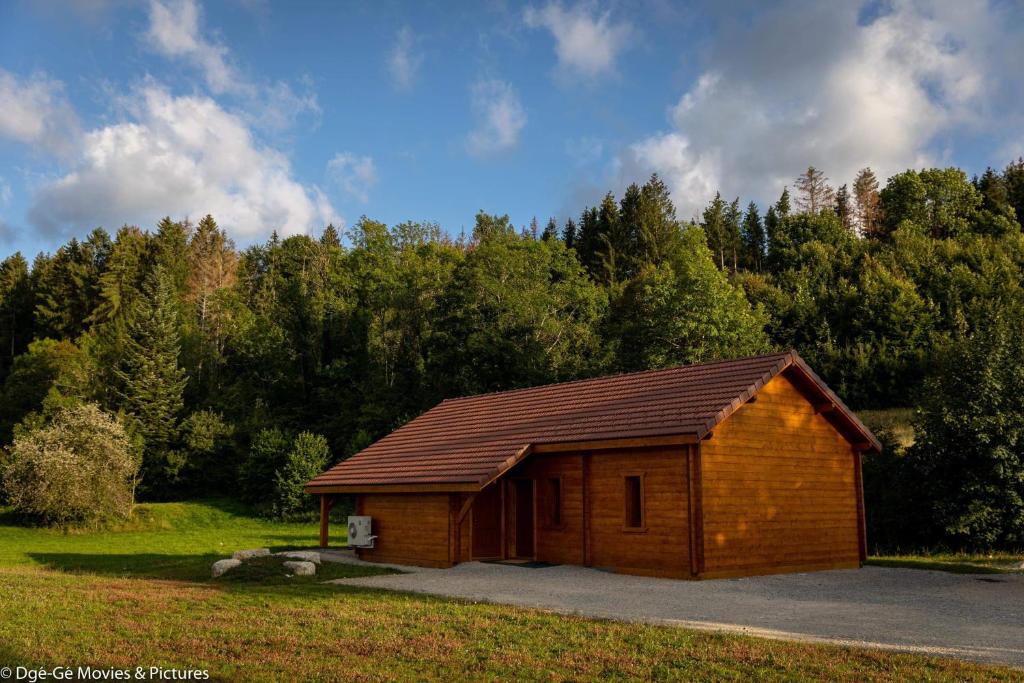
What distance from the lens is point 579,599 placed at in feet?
47.0

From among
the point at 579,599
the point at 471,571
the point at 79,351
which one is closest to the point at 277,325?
the point at 79,351

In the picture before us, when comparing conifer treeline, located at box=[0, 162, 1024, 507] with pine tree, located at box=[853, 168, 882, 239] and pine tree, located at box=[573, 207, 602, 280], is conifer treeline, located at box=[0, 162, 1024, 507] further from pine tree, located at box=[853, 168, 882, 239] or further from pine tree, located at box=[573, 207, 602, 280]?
pine tree, located at box=[853, 168, 882, 239]

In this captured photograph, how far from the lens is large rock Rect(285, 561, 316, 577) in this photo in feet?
59.0

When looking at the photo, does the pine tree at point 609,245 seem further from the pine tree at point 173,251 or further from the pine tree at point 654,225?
the pine tree at point 173,251

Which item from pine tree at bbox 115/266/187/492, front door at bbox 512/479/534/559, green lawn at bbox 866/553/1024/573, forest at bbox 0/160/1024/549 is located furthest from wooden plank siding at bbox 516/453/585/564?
pine tree at bbox 115/266/187/492

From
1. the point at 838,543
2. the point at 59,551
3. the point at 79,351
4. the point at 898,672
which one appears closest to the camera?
the point at 898,672

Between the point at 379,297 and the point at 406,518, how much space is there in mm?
30013

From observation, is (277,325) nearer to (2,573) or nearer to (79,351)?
(79,351)

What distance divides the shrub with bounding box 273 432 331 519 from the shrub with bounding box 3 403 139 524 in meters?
6.49

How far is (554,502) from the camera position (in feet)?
69.0

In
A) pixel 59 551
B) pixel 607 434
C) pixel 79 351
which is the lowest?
pixel 59 551

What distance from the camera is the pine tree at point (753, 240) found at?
284 ft

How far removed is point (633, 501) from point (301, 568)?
23.5ft

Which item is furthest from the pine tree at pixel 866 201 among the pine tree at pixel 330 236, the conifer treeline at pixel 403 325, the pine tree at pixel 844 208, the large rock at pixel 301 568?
the large rock at pixel 301 568
